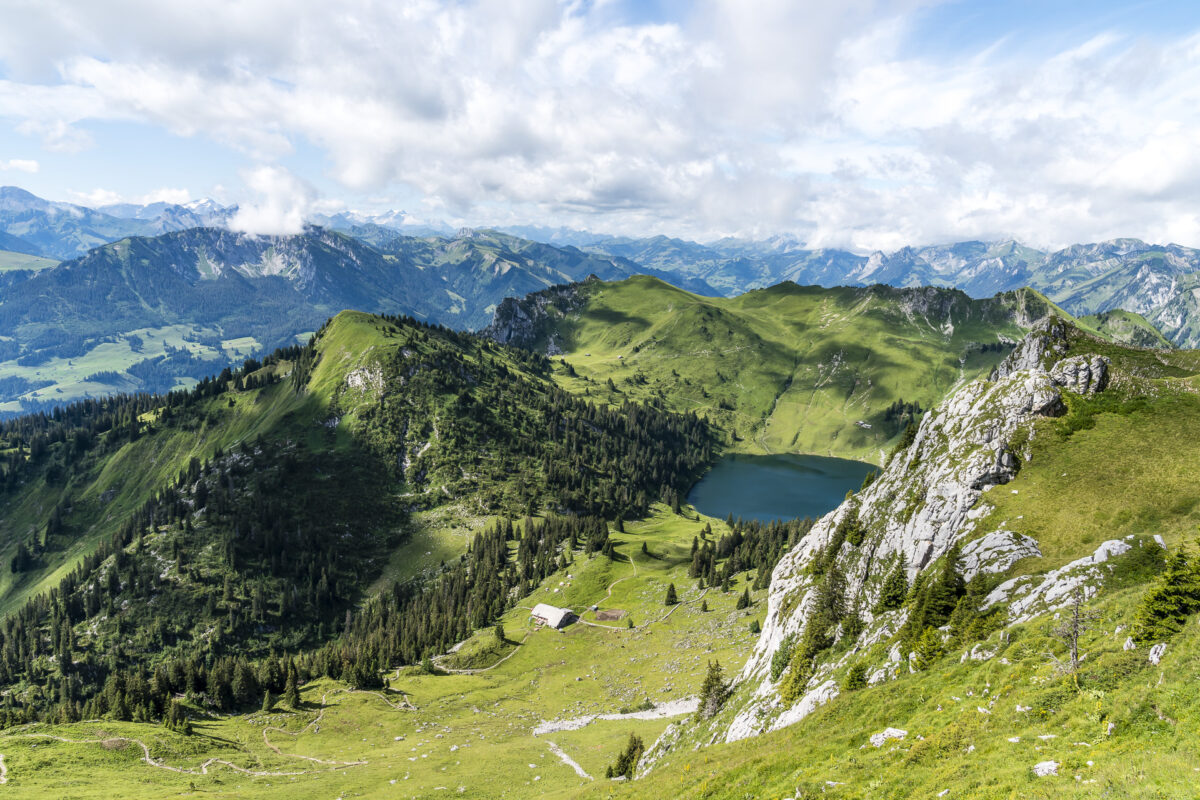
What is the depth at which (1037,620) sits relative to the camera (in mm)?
34062

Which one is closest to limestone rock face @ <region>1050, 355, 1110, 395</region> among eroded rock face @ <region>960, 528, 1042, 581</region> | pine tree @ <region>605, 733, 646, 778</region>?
eroded rock face @ <region>960, 528, 1042, 581</region>

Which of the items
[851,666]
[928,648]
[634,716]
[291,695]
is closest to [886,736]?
[928,648]

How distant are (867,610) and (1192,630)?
27469 millimetres

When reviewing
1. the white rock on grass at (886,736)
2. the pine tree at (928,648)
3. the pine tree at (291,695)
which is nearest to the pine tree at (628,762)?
the pine tree at (928,648)

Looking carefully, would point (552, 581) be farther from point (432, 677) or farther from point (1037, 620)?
point (1037, 620)

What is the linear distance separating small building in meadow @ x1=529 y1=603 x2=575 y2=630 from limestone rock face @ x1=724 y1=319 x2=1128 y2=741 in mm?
61050

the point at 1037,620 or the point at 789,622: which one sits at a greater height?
the point at 1037,620

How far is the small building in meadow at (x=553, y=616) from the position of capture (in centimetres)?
11800

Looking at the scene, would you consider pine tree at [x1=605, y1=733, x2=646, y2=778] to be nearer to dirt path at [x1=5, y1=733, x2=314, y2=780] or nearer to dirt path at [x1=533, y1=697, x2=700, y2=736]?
dirt path at [x1=533, y1=697, x2=700, y2=736]

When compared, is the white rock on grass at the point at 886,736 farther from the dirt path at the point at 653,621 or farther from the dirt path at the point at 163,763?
the dirt path at the point at 653,621

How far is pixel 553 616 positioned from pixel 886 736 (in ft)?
319

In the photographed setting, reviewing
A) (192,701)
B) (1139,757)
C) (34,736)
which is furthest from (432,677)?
(1139,757)

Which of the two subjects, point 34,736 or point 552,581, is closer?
point 34,736

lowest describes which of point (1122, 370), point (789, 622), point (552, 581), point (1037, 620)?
point (552, 581)
